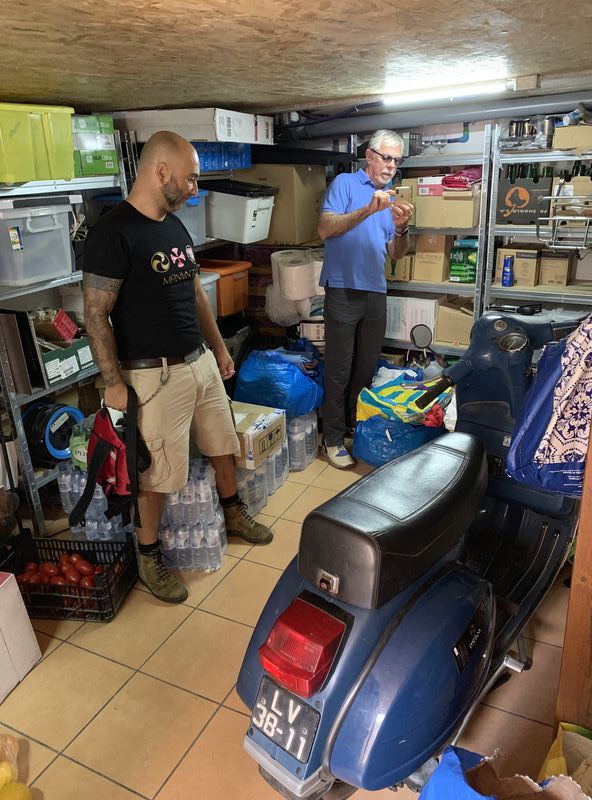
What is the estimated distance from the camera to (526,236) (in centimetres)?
359

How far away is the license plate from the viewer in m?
1.30

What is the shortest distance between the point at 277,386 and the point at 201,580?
124cm

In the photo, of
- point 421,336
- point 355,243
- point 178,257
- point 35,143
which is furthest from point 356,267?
point 35,143

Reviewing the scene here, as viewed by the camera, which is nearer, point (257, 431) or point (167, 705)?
point (167, 705)

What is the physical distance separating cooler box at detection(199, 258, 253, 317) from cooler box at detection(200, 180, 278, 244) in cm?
21

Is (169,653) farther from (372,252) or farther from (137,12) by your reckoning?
(372,252)

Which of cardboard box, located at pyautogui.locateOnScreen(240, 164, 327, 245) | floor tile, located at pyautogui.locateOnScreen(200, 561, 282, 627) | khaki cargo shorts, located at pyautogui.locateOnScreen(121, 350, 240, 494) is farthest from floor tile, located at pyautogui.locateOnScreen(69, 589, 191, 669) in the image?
cardboard box, located at pyautogui.locateOnScreen(240, 164, 327, 245)

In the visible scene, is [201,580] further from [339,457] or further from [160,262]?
[160,262]

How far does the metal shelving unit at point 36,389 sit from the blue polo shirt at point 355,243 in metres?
1.16

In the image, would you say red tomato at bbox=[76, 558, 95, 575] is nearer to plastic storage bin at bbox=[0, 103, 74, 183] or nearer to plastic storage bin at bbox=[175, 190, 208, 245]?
plastic storage bin at bbox=[0, 103, 74, 183]

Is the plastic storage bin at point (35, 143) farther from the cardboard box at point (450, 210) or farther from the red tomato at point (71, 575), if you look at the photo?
the cardboard box at point (450, 210)

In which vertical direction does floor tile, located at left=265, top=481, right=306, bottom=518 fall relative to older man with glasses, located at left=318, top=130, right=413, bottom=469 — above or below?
below

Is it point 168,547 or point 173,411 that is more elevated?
point 173,411

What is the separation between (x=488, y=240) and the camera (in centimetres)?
360
